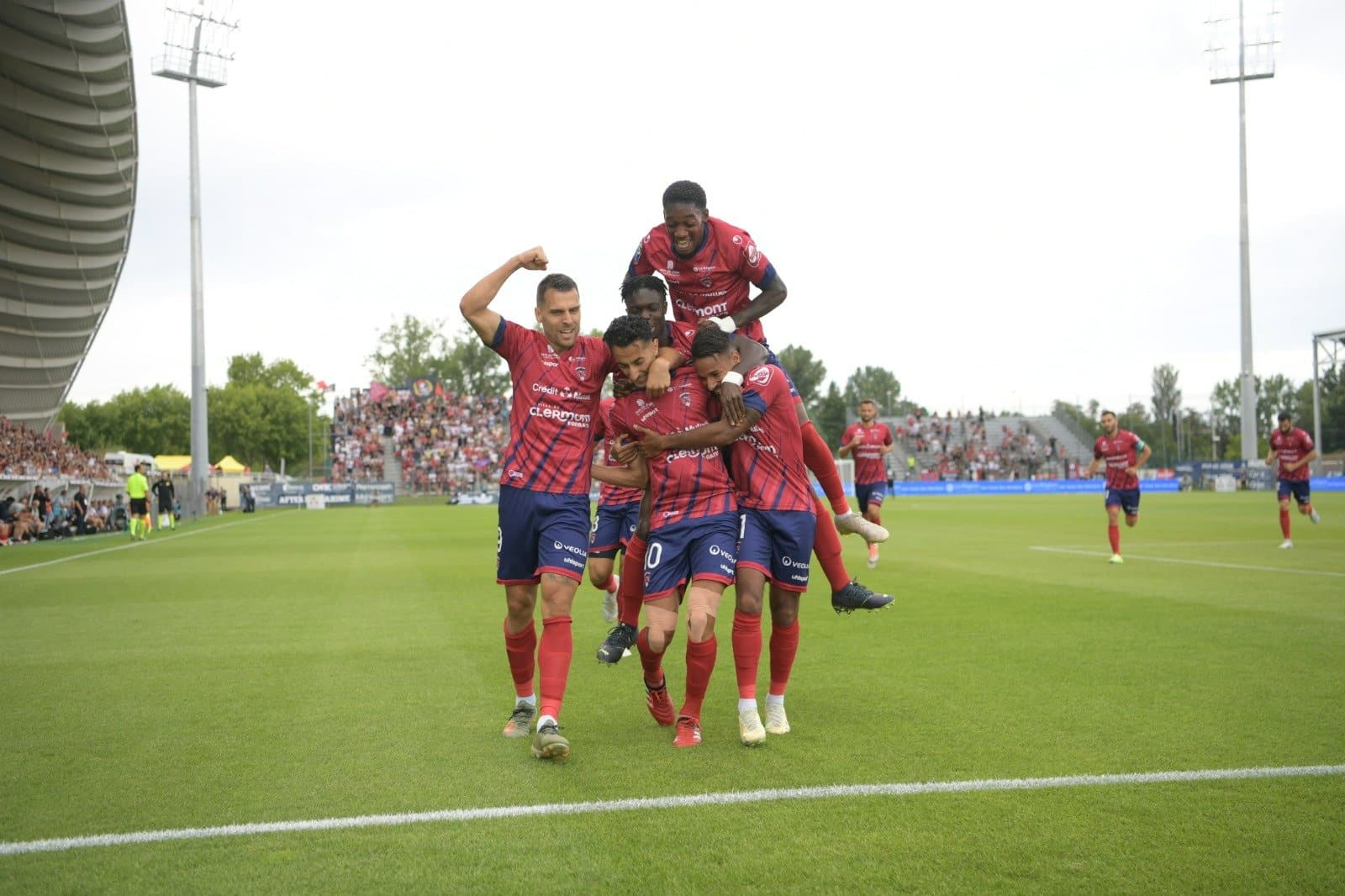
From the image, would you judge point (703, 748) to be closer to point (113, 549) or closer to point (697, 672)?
point (697, 672)

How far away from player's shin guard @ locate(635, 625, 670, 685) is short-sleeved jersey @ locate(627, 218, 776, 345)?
6.38ft

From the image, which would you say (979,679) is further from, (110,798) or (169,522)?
(169,522)

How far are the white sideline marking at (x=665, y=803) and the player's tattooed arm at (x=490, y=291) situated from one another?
245 cm

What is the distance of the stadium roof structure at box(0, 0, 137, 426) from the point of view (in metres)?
31.9

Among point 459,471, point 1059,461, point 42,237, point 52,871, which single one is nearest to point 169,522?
point 42,237

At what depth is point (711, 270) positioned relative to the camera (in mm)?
6711

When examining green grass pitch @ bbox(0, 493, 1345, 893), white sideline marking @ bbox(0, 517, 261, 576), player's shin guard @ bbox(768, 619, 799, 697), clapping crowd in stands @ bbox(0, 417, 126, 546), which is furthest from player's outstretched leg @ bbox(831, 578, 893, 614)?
clapping crowd in stands @ bbox(0, 417, 126, 546)

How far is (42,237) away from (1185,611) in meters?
43.1

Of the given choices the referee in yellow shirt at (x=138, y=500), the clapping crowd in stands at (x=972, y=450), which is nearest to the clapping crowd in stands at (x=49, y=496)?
the referee in yellow shirt at (x=138, y=500)

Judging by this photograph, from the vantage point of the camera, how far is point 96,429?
346ft

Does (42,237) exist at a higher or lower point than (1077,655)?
higher

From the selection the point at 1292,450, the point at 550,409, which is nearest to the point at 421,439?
the point at 1292,450

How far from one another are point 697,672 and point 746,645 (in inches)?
12.7

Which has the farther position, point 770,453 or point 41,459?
point 41,459
